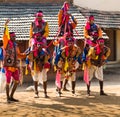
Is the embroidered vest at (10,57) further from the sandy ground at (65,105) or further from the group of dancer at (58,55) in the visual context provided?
the sandy ground at (65,105)

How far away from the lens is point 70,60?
9.36 meters

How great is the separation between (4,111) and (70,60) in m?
2.48

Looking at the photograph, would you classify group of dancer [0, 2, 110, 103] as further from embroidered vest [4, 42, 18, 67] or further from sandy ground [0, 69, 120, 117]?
sandy ground [0, 69, 120, 117]

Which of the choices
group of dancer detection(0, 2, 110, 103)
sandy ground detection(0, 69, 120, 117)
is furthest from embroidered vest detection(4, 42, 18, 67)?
sandy ground detection(0, 69, 120, 117)

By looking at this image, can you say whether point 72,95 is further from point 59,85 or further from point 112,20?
point 112,20

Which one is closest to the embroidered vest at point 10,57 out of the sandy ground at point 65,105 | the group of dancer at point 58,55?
the group of dancer at point 58,55

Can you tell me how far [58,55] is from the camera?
9.31m

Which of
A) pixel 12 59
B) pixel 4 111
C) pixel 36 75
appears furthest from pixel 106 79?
pixel 4 111

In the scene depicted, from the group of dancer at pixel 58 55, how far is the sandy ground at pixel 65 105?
0.32 m

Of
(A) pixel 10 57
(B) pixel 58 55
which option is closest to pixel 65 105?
(B) pixel 58 55

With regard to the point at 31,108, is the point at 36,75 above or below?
above

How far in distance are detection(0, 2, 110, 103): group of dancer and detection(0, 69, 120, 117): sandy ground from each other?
0.32m

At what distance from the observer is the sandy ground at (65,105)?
751 centimetres

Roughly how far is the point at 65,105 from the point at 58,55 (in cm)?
152
